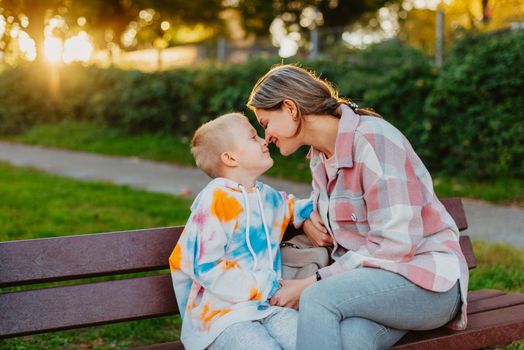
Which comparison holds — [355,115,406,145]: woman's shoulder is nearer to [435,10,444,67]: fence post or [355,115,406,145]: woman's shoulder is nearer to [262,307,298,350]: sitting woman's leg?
[262,307,298,350]: sitting woman's leg

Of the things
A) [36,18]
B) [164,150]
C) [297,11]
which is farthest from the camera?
[297,11]

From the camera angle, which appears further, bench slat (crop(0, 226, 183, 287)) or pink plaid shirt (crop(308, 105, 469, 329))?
bench slat (crop(0, 226, 183, 287))

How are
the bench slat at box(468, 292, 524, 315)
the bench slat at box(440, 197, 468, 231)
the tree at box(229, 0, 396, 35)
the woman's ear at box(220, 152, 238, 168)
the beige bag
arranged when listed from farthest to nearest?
the tree at box(229, 0, 396, 35)
the bench slat at box(440, 197, 468, 231)
the bench slat at box(468, 292, 524, 315)
the beige bag
the woman's ear at box(220, 152, 238, 168)

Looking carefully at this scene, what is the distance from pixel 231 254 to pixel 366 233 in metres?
0.53

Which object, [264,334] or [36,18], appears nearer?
[264,334]

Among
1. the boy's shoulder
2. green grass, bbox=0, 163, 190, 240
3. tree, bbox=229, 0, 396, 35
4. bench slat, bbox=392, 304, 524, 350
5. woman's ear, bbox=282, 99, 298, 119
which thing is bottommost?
green grass, bbox=0, 163, 190, 240

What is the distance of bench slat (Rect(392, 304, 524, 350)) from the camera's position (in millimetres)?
2898

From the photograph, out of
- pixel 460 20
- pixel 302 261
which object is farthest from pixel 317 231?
pixel 460 20

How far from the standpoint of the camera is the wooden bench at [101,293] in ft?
9.62

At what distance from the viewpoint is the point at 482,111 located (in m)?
8.45

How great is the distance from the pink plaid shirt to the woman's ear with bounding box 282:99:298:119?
0.63ft

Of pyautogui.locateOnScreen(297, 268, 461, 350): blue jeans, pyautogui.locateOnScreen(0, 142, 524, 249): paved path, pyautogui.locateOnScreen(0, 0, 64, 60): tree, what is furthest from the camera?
pyautogui.locateOnScreen(0, 142, 524, 249): paved path

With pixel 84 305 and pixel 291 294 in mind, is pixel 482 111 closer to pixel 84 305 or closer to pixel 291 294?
pixel 291 294

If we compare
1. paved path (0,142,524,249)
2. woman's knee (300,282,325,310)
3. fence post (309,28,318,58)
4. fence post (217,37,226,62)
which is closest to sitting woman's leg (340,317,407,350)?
woman's knee (300,282,325,310)
